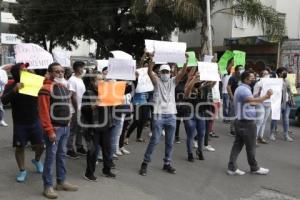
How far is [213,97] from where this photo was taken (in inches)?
370

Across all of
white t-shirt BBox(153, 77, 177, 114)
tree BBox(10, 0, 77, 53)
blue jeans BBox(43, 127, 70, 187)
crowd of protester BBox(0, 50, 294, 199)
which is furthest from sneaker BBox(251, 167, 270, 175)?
tree BBox(10, 0, 77, 53)

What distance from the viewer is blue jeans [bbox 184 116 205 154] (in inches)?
331

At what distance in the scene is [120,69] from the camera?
24.7 feet

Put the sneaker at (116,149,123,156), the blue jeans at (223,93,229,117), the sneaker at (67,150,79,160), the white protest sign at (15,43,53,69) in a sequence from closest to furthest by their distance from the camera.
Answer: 1. the white protest sign at (15,43,53,69)
2. the sneaker at (67,150,79,160)
3. the sneaker at (116,149,123,156)
4. the blue jeans at (223,93,229,117)

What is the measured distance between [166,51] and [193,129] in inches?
68.9

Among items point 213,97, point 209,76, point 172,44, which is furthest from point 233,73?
point 172,44

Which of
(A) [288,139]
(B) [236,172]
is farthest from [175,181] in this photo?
(A) [288,139]

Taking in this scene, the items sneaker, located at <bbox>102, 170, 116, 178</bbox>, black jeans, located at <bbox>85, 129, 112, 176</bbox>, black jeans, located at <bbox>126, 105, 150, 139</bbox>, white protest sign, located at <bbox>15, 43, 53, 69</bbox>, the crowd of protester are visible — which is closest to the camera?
the crowd of protester

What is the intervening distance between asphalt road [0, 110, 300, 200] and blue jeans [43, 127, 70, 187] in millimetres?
253

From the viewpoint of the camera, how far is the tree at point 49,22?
26156 mm

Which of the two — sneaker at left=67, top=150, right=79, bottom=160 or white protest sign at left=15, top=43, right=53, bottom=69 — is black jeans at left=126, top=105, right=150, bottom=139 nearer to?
sneaker at left=67, top=150, right=79, bottom=160

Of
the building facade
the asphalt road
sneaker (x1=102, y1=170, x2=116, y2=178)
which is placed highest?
the building facade

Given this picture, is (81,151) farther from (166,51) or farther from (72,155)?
(166,51)

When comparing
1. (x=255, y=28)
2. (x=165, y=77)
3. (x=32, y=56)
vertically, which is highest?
(x=255, y=28)
